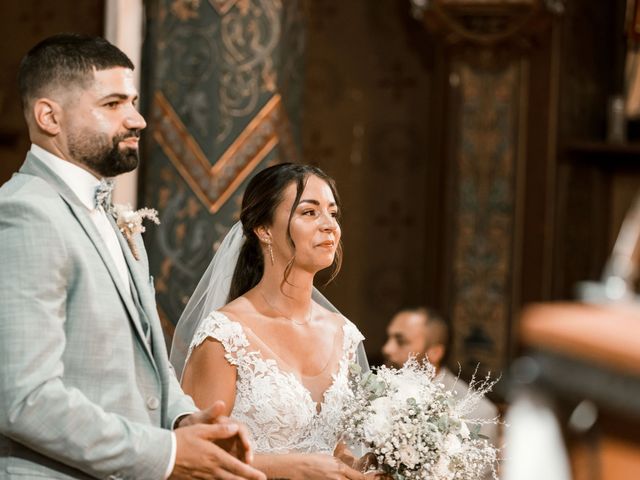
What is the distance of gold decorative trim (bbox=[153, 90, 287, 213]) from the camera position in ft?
15.7

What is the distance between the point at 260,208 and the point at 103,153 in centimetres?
102

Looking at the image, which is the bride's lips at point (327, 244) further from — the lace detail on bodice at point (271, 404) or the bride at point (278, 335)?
the lace detail on bodice at point (271, 404)

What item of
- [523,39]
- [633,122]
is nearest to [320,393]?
[523,39]

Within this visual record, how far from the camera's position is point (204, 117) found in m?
4.80

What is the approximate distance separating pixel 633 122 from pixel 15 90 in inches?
139

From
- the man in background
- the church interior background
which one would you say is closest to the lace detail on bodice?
the church interior background

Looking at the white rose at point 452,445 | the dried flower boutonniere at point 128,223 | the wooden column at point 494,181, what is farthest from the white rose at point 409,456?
the wooden column at point 494,181

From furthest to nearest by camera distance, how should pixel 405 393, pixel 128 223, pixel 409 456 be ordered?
pixel 405 393 → pixel 409 456 → pixel 128 223

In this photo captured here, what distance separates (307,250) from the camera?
3496 millimetres

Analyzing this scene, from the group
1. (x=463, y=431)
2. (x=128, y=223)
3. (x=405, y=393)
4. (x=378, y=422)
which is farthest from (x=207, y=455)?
(x=463, y=431)

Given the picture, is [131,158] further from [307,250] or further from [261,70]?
[261,70]

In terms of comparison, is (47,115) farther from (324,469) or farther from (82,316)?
(324,469)

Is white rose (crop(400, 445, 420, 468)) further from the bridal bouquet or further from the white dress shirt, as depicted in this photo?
the white dress shirt

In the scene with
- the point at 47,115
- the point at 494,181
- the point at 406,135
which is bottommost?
the point at 47,115
